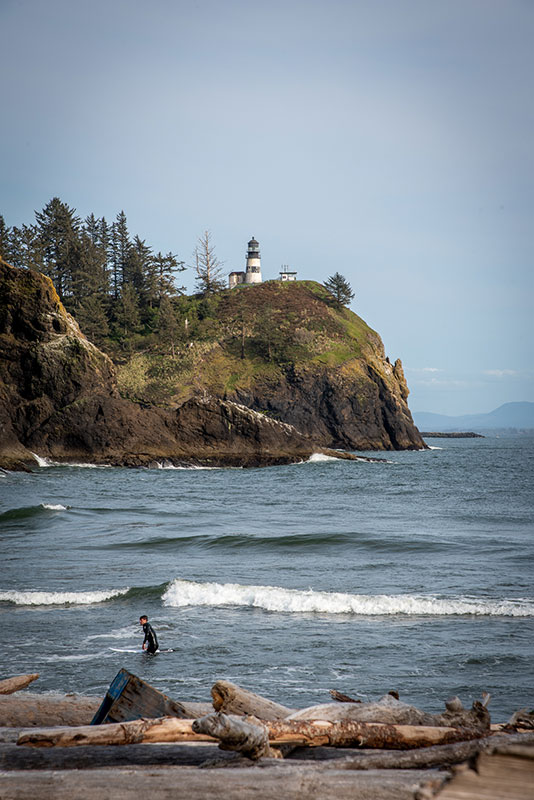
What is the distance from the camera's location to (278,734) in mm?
3713

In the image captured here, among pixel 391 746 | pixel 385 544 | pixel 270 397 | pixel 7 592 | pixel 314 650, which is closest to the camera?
pixel 391 746

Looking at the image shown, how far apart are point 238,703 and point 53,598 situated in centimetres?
1204

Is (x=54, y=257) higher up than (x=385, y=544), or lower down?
higher up

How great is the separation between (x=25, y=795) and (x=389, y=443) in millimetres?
94136

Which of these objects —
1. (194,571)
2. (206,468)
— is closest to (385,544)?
(194,571)

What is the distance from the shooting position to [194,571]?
18.8 meters

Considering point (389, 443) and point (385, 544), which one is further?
point (389, 443)

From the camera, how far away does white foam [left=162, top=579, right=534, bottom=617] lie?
566 inches

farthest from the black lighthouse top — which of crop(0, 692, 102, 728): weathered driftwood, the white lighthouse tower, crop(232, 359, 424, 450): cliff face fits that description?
crop(0, 692, 102, 728): weathered driftwood

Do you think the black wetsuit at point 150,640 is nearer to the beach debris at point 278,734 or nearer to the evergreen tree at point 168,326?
the beach debris at point 278,734

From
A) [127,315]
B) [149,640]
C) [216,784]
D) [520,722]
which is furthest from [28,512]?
[127,315]

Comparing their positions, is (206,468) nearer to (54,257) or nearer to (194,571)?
(194,571)

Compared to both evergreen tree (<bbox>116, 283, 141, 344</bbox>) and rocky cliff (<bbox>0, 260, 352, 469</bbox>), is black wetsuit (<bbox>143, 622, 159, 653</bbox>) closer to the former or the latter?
rocky cliff (<bbox>0, 260, 352, 469</bbox>)

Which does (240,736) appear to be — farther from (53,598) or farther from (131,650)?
(53,598)
